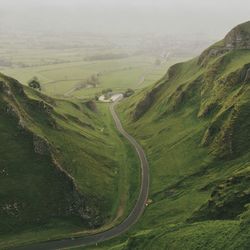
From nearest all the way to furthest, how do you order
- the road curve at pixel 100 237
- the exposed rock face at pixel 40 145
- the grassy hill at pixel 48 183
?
the road curve at pixel 100 237
the grassy hill at pixel 48 183
the exposed rock face at pixel 40 145

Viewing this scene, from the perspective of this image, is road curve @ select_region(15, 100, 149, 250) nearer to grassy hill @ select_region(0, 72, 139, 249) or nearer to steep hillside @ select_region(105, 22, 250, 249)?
grassy hill @ select_region(0, 72, 139, 249)

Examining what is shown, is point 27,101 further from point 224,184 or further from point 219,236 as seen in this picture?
point 219,236

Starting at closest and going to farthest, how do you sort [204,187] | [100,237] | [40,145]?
Answer: 1. [100,237]
2. [204,187]
3. [40,145]

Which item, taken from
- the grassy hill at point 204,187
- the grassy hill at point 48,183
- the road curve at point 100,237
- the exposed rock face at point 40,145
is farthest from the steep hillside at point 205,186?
the exposed rock face at point 40,145

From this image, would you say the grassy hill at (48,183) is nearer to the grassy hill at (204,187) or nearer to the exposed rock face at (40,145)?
the exposed rock face at (40,145)

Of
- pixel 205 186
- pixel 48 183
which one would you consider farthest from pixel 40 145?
pixel 205 186

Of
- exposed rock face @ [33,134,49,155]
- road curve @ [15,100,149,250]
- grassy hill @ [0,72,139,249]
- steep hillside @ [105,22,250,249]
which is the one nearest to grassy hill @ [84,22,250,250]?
steep hillside @ [105,22,250,249]

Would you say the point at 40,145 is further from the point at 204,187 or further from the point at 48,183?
the point at 204,187

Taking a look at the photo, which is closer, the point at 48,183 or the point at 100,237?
the point at 100,237
